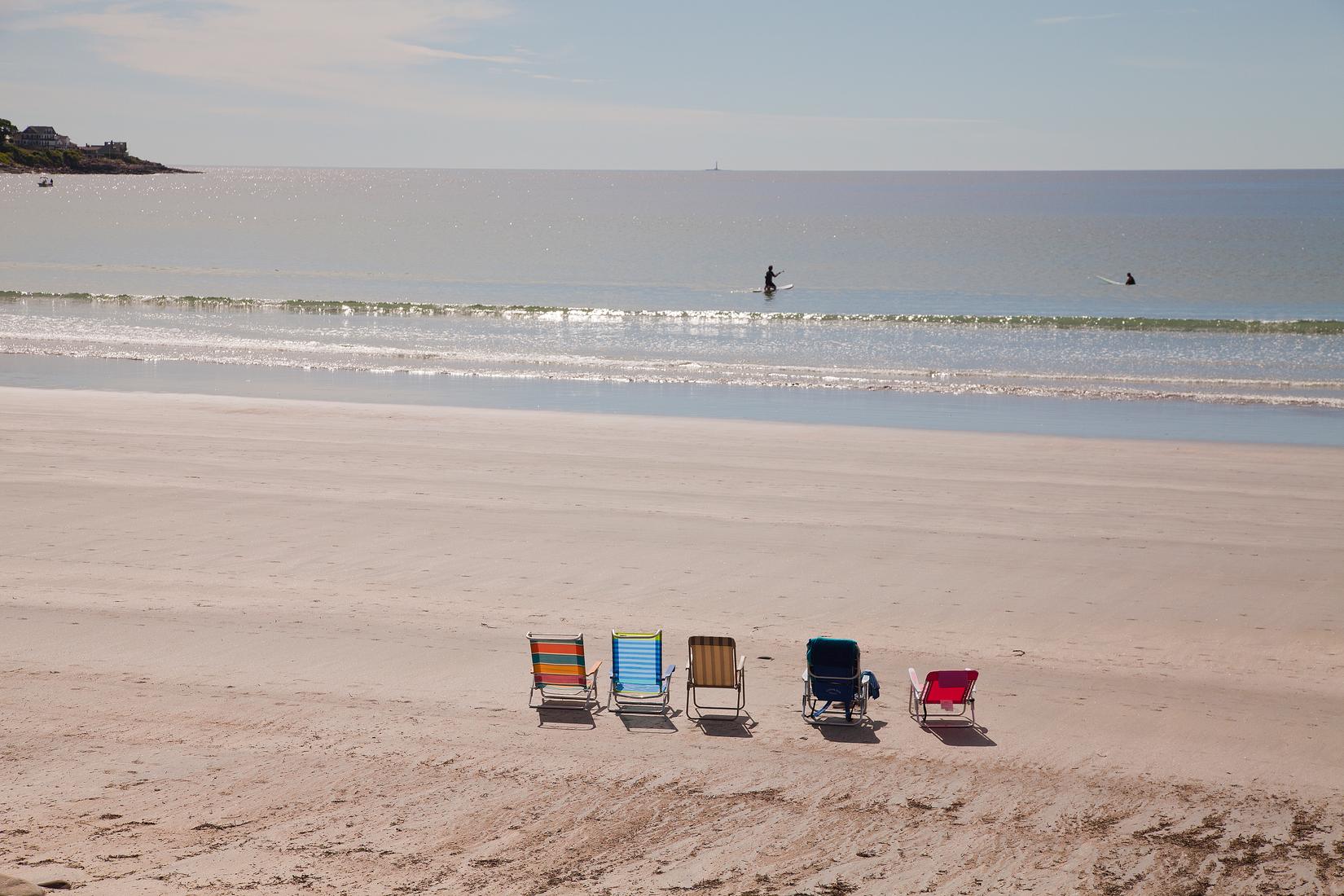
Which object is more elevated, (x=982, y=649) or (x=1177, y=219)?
(x=1177, y=219)

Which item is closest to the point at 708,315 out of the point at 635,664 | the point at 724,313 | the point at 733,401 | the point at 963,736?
the point at 724,313

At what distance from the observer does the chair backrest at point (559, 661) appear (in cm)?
816

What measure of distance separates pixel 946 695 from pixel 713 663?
1.62 metres

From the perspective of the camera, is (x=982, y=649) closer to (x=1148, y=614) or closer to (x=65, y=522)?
(x=1148, y=614)

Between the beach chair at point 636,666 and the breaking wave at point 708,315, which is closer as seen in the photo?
the beach chair at point 636,666

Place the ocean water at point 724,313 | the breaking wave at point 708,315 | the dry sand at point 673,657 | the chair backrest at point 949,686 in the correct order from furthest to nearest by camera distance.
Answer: the breaking wave at point 708,315 < the ocean water at point 724,313 < the chair backrest at point 949,686 < the dry sand at point 673,657

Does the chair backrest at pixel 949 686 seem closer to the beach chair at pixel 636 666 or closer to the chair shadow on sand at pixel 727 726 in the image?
the chair shadow on sand at pixel 727 726

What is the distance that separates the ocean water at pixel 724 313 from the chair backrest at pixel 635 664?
43.4 ft

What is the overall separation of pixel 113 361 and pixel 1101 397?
22872 mm

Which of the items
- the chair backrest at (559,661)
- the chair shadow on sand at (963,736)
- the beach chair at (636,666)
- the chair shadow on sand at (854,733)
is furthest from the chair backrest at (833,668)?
the chair backrest at (559,661)

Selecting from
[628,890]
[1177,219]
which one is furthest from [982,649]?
[1177,219]

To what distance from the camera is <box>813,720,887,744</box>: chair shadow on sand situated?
8039 mm

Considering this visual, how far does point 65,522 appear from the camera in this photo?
12.6m

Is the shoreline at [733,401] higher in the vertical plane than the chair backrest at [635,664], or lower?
higher
